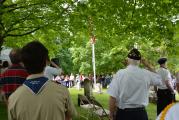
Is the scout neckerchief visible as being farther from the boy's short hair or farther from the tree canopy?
the tree canopy

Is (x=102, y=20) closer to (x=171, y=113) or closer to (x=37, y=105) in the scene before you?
(x=37, y=105)

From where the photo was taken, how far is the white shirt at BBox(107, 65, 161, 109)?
716cm

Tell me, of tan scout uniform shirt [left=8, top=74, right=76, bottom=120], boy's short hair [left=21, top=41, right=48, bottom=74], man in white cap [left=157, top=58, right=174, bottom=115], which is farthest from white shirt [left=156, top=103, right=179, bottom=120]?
man in white cap [left=157, top=58, right=174, bottom=115]

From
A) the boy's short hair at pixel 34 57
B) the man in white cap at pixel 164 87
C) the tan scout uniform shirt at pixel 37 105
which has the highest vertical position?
the boy's short hair at pixel 34 57

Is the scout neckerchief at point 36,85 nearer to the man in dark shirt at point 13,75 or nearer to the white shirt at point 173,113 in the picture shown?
the white shirt at point 173,113

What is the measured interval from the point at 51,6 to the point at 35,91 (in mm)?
12009

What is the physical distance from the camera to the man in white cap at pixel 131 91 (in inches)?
282

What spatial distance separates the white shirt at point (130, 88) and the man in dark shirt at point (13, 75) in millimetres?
1601

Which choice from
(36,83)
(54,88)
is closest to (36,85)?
(36,83)

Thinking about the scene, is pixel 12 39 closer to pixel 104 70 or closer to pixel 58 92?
pixel 58 92

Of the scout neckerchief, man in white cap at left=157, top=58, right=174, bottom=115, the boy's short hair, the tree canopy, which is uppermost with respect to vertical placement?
the tree canopy

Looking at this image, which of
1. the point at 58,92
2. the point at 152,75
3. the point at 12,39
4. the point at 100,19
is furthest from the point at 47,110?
the point at 12,39

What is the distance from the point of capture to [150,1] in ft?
46.2

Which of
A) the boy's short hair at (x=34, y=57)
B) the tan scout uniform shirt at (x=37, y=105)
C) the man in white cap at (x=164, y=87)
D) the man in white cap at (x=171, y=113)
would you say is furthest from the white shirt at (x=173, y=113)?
the man in white cap at (x=164, y=87)
